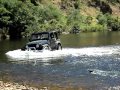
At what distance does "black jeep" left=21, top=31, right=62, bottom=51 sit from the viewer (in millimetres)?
41688

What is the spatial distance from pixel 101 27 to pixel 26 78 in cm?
12003

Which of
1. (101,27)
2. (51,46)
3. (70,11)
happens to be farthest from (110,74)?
(70,11)

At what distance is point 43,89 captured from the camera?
2198cm

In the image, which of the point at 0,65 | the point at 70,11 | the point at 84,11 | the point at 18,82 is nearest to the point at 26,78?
the point at 18,82

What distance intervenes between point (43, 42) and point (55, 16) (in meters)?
94.1

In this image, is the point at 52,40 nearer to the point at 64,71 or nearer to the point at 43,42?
the point at 43,42

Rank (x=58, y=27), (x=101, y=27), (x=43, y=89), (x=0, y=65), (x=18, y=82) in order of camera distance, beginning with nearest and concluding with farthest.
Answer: (x=43, y=89), (x=18, y=82), (x=0, y=65), (x=58, y=27), (x=101, y=27)

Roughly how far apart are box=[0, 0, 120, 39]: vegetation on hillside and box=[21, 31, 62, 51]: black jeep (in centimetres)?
4820

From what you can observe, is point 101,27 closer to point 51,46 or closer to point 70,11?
point 70,11

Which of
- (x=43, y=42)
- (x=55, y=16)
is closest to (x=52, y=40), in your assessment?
(x=43, y=42)

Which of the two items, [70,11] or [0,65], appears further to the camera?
[70,11]

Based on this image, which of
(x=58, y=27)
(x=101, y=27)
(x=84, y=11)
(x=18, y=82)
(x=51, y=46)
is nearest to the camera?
(x=18, y=82)

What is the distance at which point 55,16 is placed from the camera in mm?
135875

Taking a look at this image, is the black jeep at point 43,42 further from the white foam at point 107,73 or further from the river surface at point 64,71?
the white foam at point 107,73
